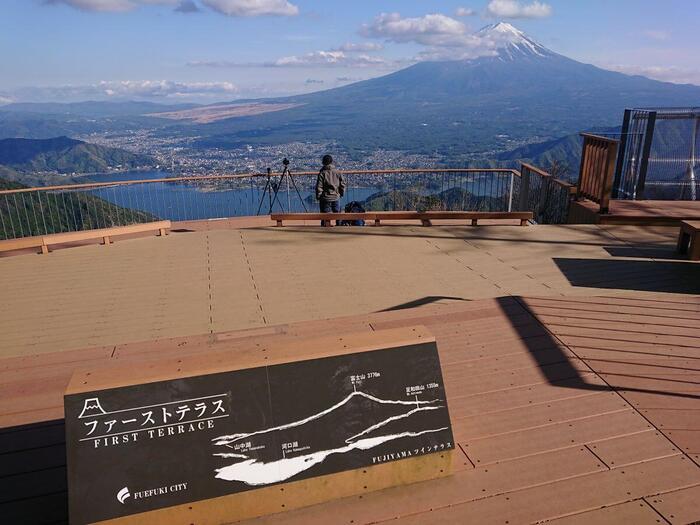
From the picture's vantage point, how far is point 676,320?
197 inches

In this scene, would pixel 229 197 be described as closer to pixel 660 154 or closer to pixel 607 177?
pixel 607 177

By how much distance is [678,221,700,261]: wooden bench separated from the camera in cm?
671

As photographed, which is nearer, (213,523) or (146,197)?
(213,523)

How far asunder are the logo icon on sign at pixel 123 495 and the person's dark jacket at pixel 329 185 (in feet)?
27.5

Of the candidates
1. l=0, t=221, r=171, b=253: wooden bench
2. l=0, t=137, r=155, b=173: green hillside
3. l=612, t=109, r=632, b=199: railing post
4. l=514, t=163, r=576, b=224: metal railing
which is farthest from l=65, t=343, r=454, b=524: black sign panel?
l=0, t=137, r=155, b=173: green hillside

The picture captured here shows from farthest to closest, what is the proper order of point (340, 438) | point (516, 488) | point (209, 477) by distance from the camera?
point (516, 488) → point (340, 438) → point (209, 477)

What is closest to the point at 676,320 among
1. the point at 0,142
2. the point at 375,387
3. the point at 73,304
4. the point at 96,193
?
the point at 375,387

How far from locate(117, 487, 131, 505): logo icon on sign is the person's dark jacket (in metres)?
8.37

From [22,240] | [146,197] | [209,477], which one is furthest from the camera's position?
[146,197]

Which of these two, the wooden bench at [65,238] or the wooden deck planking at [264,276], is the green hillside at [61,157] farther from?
the wooden deck planking at [264,276]

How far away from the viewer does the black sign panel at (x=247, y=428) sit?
2.30m

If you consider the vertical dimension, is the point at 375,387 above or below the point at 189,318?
above

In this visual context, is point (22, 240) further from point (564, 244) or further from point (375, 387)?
point (564, 244)

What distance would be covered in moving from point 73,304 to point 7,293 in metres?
1.17
